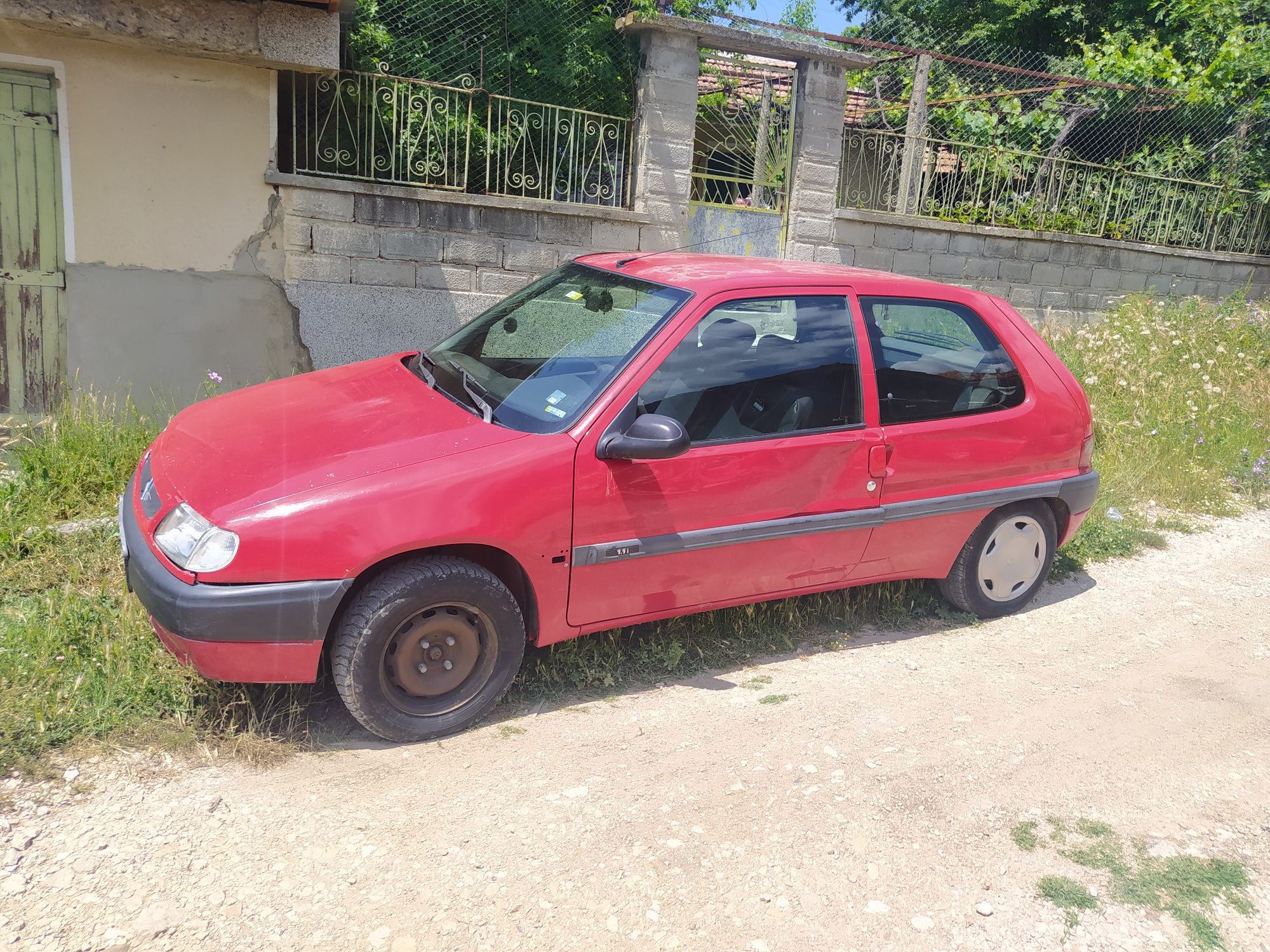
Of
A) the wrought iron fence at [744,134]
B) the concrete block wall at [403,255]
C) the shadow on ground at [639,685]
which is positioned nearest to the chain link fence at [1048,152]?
the wrought iron fence at [744,134]

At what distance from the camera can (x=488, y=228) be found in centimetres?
773

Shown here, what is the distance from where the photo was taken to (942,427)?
14.6 feet

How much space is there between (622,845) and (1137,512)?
5301mm

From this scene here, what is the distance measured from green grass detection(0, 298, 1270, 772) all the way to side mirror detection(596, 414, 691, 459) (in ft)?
3.27

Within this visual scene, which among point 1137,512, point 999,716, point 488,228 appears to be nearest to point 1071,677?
point 999,716

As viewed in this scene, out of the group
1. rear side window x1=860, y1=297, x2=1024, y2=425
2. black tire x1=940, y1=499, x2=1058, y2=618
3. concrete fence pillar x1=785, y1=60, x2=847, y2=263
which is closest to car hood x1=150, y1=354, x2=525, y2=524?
rear side window x1=860, y1=297, x2=1024, y2=425

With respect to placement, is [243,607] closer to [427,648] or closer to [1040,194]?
[427,648]

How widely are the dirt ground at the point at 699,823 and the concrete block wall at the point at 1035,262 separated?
19.4 ft

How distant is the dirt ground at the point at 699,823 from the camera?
8.89 ft

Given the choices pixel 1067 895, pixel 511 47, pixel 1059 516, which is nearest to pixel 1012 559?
pixel 1059 516

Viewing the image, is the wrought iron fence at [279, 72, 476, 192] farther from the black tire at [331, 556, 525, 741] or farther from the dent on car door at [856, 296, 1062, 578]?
the black tire at [331, 556, 525, 741]

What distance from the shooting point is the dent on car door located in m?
4.34

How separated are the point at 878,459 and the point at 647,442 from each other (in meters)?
1.22

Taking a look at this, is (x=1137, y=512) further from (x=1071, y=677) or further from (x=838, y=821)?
(x=838, y=821)
